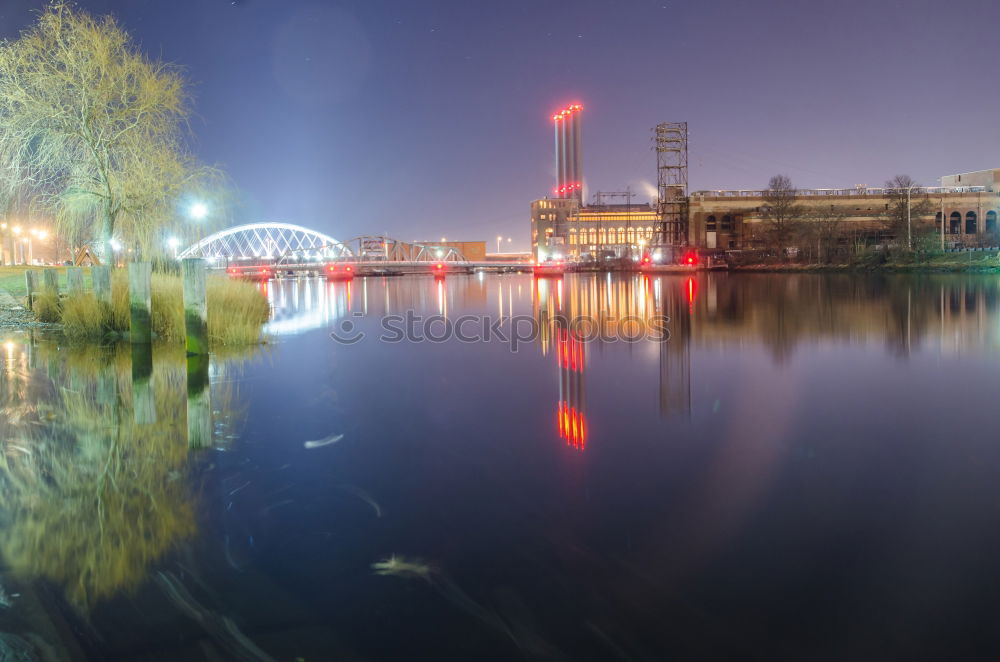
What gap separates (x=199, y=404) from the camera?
8.57 m

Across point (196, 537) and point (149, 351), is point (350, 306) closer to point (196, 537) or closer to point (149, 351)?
point (149, 351)

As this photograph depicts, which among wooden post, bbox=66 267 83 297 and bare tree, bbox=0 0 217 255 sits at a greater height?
bare tree, bbox=0 0 217 255

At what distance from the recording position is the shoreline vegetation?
48.7ft

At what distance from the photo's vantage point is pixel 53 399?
9.05 meters

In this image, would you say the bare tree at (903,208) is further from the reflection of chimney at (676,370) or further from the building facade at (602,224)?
the building facade at (602,224)

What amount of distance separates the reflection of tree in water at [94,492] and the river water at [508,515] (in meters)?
0.02

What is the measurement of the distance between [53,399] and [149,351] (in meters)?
4.34

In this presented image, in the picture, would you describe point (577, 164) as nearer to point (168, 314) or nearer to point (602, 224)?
point (602, 224)

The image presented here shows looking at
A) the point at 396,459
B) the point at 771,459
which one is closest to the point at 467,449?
the point at 396,459

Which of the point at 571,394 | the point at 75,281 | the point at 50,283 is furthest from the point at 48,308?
the point at 571,394

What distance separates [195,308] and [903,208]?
74159mm

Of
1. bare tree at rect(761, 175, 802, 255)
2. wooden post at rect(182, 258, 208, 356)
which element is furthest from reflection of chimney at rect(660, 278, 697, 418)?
bare tree at rect(761, 175, 802, 255)

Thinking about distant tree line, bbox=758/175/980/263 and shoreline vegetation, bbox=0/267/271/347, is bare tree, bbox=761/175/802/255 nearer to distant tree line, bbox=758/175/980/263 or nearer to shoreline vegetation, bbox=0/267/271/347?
distant tree line, bbox=758/175/980/263

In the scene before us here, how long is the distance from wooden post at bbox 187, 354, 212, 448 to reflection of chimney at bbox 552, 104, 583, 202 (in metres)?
133
